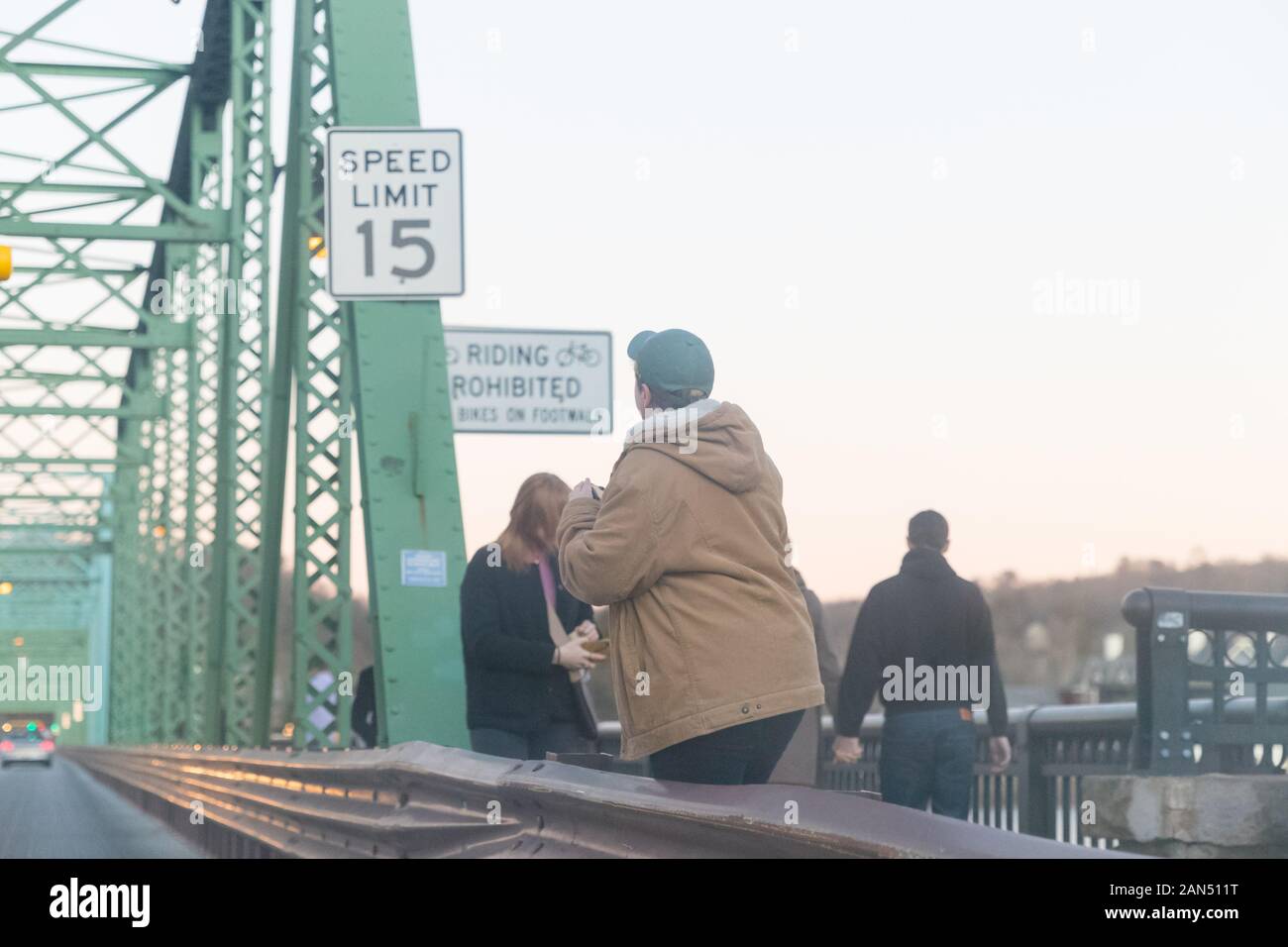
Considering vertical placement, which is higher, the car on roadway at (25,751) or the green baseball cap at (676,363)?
the green baseball cap at (676,363)

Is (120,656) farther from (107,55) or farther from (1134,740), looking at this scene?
(1134,740)

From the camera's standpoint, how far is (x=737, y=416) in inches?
175

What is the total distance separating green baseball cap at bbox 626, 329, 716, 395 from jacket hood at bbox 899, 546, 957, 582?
11.9 ft

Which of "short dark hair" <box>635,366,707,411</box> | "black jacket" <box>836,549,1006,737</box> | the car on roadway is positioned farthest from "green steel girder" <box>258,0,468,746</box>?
Answer: the car on roadway

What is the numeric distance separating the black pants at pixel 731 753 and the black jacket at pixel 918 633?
11.6 ft

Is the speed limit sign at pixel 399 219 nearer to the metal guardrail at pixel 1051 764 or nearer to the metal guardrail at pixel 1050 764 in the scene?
the metal guardrail at pixel 1051 764

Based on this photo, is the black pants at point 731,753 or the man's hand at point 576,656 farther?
the man's hand at point 576,656

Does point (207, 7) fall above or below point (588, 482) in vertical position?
above

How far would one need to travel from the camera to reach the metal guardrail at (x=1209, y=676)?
22.2 ft

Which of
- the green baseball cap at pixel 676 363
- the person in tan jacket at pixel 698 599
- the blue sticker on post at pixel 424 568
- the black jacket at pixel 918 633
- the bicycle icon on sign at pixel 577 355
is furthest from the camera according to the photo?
the bicycle icon on sign at pixel 577 355

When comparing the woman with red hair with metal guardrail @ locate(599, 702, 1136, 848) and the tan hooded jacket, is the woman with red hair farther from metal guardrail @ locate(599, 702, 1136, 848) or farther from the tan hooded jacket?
the tan hooded jacket

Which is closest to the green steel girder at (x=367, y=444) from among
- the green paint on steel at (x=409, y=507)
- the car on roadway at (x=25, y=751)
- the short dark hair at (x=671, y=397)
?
the green paint on steel at (x=409, y=507)
